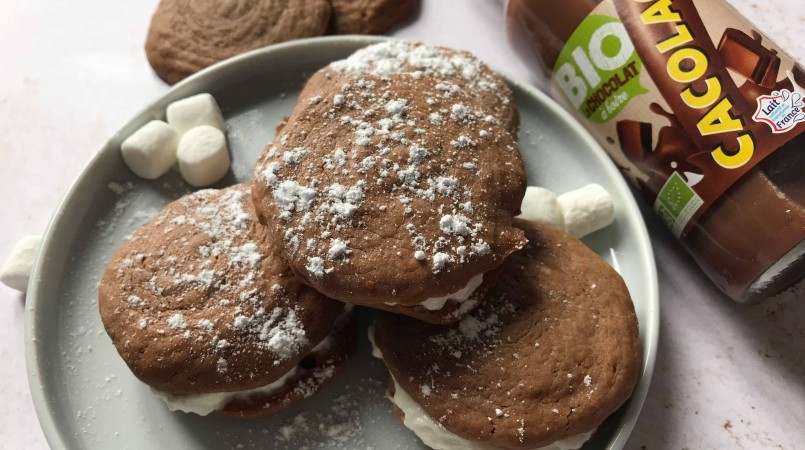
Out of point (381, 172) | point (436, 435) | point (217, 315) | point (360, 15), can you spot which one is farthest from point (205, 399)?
point (360, 15)

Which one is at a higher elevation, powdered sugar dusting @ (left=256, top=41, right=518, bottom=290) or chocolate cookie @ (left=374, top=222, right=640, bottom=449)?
powdered sugar dusting @ (left=256, top=41, right=518, bottom=290)

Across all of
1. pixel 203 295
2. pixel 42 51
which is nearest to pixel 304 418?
pixel 203 295

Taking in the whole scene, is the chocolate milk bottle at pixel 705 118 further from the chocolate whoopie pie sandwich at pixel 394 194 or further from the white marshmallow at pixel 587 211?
the chocolate whoopie pie sandwich at pixel 394 194

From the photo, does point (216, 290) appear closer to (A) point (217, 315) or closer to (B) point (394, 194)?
(A) point (217, 315)

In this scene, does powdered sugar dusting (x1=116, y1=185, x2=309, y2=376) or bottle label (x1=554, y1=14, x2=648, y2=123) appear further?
bottle label (x1=554, y1=14, x2=648, y2=123)

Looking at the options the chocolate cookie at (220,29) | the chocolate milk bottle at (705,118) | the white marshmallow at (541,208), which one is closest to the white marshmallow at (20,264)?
the chocolate cookie at (220,29)

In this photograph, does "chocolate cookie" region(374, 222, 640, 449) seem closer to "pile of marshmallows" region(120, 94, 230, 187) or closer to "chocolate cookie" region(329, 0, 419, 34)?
"pile of marshmallows" region(120, 94, 230, 187)

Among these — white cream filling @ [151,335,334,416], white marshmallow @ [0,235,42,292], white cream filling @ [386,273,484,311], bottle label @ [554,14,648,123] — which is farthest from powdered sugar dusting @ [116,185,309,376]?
bottle label @ [554,14,648,123]
